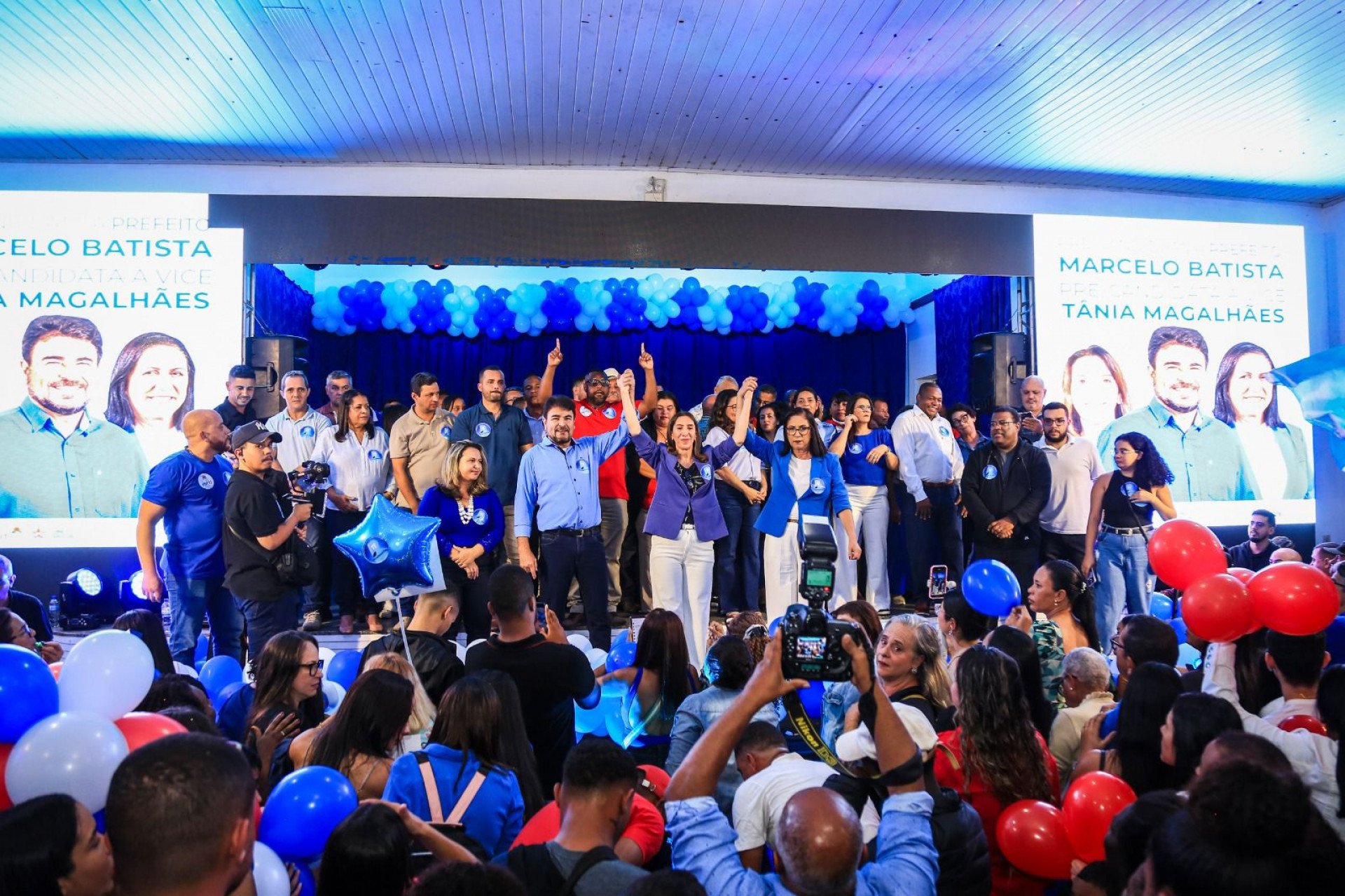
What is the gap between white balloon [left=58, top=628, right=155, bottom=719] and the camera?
217cm

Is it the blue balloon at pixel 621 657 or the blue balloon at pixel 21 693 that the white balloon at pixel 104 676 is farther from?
the blue balloon at pixel 621 657

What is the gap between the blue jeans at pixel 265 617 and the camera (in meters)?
4.38

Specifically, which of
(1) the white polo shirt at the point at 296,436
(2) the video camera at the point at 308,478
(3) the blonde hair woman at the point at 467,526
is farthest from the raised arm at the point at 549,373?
(2) the video camera at the point at 308,478

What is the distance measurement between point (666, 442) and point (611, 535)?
0.75 metres

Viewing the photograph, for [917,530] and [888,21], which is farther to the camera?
[917,530]

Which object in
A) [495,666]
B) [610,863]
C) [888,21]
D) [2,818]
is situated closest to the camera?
[2,818]

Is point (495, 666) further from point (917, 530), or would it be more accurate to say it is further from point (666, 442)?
point (917, 530)

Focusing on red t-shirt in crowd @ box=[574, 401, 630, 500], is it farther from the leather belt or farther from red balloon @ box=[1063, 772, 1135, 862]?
red balloon @ box=[1063, 772, 1135, 862]

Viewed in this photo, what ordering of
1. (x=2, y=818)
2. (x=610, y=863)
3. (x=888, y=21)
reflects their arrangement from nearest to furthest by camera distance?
(x=2, y=818) → (x=610, y=863) → (x=888, y=21)

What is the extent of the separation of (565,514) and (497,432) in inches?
47.3

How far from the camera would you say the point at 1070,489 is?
6.03 meters

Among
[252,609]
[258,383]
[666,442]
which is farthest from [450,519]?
[258,383]

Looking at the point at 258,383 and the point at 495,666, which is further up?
the point at 258,383

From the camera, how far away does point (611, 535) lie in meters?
6.52
